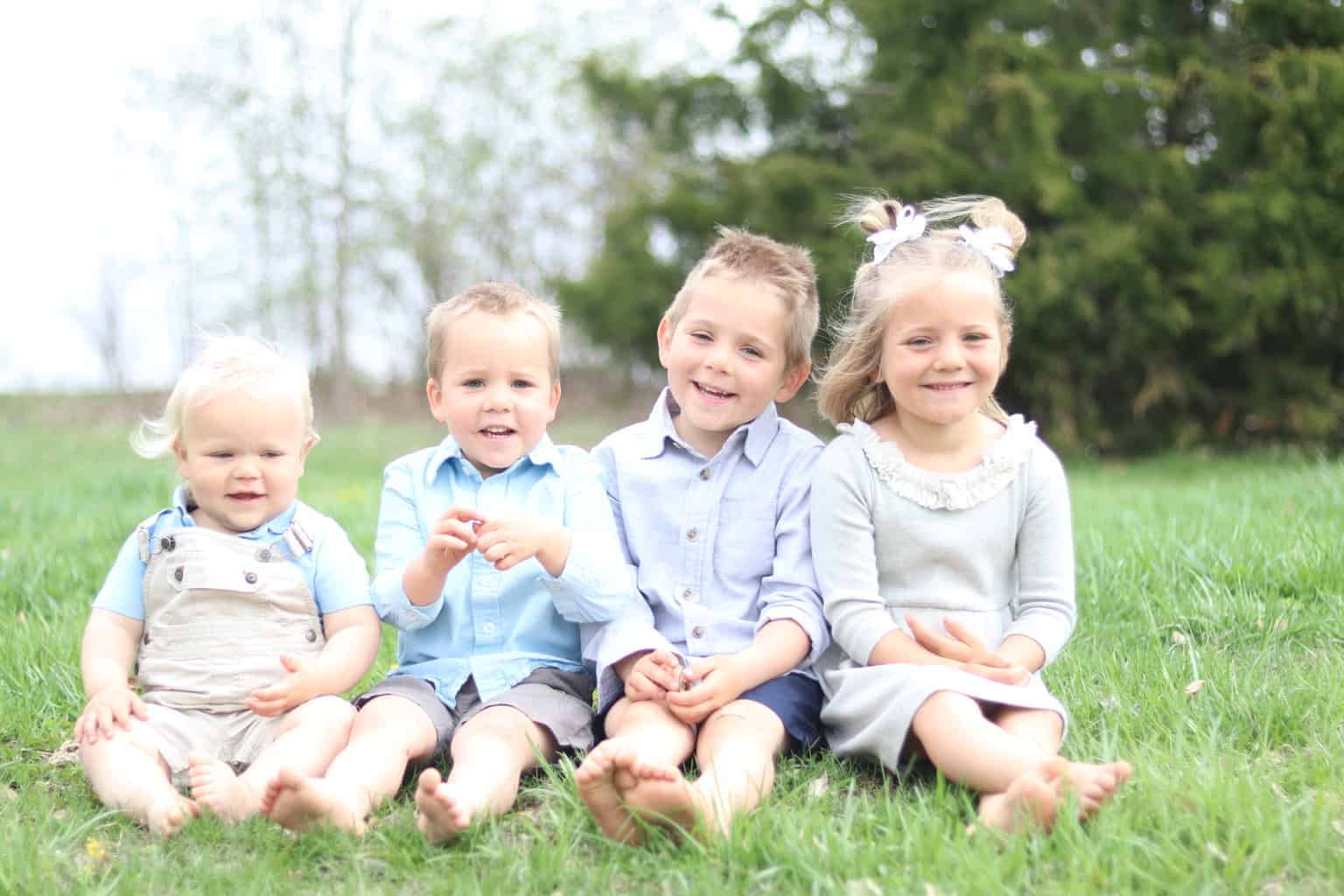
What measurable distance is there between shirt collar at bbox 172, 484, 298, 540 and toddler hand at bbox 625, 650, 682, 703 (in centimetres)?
95

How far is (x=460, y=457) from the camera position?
10.0 ft

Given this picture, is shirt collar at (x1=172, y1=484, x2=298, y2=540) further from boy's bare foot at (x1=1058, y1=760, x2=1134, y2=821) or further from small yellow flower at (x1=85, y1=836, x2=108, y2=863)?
boy's bare foot at (x1=1058, y1=760, x2=1134, y2=821)

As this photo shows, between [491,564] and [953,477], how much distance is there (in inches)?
45.6

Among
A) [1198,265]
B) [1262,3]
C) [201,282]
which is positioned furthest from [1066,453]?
[201,282]

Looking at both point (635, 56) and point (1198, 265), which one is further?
point (635, 56)

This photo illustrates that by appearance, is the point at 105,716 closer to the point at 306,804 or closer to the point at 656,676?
the point at 306,804

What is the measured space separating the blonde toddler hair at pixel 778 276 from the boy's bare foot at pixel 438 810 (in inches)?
55.5

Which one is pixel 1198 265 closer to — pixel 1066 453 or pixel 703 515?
pixel 1066 453

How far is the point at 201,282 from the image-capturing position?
53.2 feet

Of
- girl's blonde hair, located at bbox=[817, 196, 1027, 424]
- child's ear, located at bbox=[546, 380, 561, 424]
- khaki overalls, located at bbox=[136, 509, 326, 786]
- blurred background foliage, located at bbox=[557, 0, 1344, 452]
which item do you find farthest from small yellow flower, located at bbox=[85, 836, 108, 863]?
blurred background foliage, located at bbox=[557, 0, 1344, 452]

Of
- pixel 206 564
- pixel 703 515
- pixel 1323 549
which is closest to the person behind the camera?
pixel 206 564

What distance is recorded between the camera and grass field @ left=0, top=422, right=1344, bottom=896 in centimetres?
208

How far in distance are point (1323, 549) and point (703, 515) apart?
90.6 inches

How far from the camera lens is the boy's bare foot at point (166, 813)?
244cm
